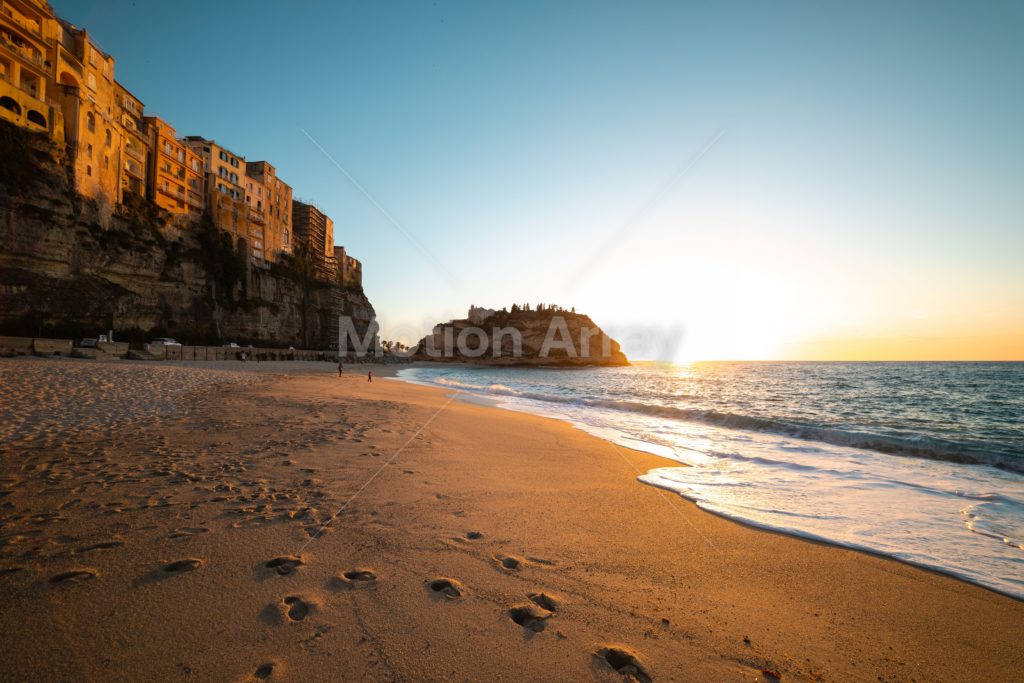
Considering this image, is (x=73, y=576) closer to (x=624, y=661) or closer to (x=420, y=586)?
(x=420, y=586)

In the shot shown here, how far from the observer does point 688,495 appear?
5820 mm

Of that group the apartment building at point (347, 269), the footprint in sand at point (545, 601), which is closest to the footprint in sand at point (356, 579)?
the footprint in sand at point (545, 601)

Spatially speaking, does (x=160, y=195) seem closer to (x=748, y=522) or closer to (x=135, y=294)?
(x=135, y=294)

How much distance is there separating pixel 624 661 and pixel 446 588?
1.30 metres

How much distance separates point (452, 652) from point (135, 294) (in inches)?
1734

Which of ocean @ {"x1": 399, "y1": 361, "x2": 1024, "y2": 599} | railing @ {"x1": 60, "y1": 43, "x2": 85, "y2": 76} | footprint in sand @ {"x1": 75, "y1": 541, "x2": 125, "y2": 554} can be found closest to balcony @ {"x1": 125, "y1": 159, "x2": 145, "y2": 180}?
railing @ {"x1": 60, "y1": 43, "x2": 85, "y2": 76}

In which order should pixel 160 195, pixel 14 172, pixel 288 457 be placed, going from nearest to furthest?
pixel 288 457 < pixel 14 172 < pixel 160 195

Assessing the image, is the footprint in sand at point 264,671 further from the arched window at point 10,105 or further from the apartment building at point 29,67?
the arched window at point 10,105

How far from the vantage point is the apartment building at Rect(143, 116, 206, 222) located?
1596 inches

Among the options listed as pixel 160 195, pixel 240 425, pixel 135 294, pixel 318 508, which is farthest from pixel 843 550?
pixel 160 195

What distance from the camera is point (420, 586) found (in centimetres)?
299

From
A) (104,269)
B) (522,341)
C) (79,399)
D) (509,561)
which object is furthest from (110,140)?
(522,341)

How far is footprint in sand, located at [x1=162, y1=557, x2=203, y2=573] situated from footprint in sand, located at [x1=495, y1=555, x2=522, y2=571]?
2.26 m

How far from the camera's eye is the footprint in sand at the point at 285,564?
306cm
